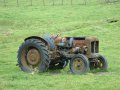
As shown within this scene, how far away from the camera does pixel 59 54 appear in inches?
774

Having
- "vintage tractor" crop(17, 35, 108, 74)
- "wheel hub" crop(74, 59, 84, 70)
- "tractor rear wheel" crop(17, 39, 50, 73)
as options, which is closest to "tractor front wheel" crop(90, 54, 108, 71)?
"vintage tractor" crop(17, 35, 108, 74)

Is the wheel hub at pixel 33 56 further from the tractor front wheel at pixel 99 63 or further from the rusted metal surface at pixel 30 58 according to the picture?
the tractor front wheel at pixel 99 63

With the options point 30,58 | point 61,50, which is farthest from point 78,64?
point 30,58

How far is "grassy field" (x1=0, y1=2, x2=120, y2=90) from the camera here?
15359mm

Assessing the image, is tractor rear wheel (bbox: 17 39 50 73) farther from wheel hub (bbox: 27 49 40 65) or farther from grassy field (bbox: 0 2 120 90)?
grassy field (bbox: 0 2 120 90)

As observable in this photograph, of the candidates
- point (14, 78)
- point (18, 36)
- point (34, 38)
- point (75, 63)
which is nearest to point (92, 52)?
point (75, 63)

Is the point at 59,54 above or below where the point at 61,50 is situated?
below

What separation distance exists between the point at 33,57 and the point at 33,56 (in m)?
0.05

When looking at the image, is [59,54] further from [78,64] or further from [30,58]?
[30,58]

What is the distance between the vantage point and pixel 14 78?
16453 mm

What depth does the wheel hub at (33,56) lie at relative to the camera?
763 inches

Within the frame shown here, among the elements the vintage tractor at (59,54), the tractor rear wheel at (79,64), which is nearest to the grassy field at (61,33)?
the tractor rear wheel at (79,64)

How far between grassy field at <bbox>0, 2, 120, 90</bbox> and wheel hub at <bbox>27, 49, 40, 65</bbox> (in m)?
0.67

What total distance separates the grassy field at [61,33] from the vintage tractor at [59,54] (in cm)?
45
